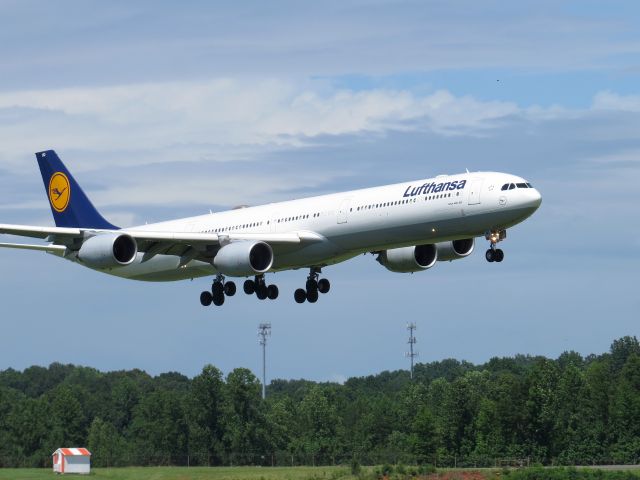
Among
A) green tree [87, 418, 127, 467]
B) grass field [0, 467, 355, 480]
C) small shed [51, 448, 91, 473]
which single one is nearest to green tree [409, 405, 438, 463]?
green tree [87, 418, 127, 467]

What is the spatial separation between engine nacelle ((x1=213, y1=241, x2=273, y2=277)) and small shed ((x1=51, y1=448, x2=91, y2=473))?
54889 mm

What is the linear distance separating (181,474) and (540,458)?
46.6 m

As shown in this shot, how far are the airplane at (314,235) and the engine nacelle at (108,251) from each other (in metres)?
0.06

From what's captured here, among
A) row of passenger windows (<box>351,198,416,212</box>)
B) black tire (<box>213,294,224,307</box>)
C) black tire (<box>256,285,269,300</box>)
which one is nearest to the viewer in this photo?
row of passenger windows (<box>351,198,416,212</box>)

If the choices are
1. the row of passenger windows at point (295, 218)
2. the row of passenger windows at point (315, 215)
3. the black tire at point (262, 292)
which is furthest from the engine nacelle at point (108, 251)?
the black tire at point (262, 292)

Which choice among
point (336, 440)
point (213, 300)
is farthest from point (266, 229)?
point (336, 440)

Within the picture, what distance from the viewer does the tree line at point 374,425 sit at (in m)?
152

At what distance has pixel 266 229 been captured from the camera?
82938mm

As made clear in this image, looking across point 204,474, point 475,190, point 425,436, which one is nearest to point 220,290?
point 475,190

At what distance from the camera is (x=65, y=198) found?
322ft

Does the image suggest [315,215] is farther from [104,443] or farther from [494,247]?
[104,443]

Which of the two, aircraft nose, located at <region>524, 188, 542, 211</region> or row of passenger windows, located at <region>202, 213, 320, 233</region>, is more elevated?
row of passenger windows, located at <region>202, 213, 320, 233</region>

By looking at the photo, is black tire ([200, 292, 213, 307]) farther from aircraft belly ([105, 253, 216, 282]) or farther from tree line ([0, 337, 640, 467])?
tree line ([0, 337, 640, 467])

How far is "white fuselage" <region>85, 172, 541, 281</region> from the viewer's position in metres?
71.3
